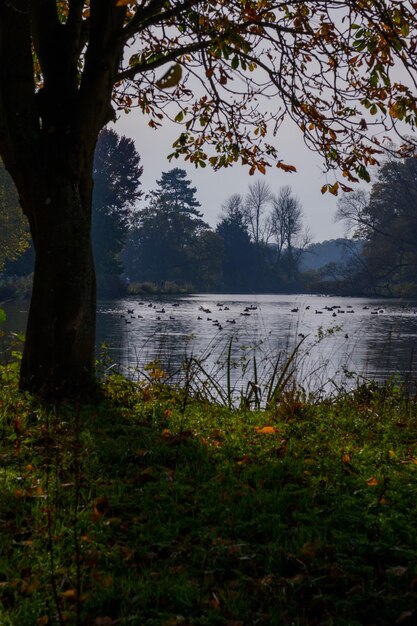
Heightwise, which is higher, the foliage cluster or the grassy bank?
the foliage cluster

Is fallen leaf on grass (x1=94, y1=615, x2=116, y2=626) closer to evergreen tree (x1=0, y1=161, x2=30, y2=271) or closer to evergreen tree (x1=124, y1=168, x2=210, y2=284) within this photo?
evergreen tree (x1=0, y1=161, x2=30, y2=271)

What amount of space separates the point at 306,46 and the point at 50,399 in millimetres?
4822

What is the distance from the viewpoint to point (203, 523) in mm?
3469

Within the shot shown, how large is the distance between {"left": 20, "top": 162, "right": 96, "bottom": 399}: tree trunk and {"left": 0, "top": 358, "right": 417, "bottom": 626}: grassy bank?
56 cm

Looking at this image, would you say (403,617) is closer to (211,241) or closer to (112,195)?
(112,195)

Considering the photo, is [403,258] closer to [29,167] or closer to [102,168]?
[102,168]

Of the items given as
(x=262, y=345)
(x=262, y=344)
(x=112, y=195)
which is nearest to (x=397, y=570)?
(x=262, y=345)

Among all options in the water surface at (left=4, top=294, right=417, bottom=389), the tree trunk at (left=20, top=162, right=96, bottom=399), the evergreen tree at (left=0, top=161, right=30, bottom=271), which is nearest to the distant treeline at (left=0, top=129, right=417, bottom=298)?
the evergreen tree at (left=0, top=161, right=30, bottom=271)

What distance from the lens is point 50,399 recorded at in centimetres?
567

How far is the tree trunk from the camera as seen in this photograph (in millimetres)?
5879

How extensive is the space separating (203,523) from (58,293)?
306cm

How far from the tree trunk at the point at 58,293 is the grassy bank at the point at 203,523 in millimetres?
561

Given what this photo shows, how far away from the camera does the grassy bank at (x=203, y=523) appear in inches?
107

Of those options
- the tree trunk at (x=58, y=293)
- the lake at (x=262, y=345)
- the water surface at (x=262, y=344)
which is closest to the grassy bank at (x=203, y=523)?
the tree trunk at (x=58, y=293)
